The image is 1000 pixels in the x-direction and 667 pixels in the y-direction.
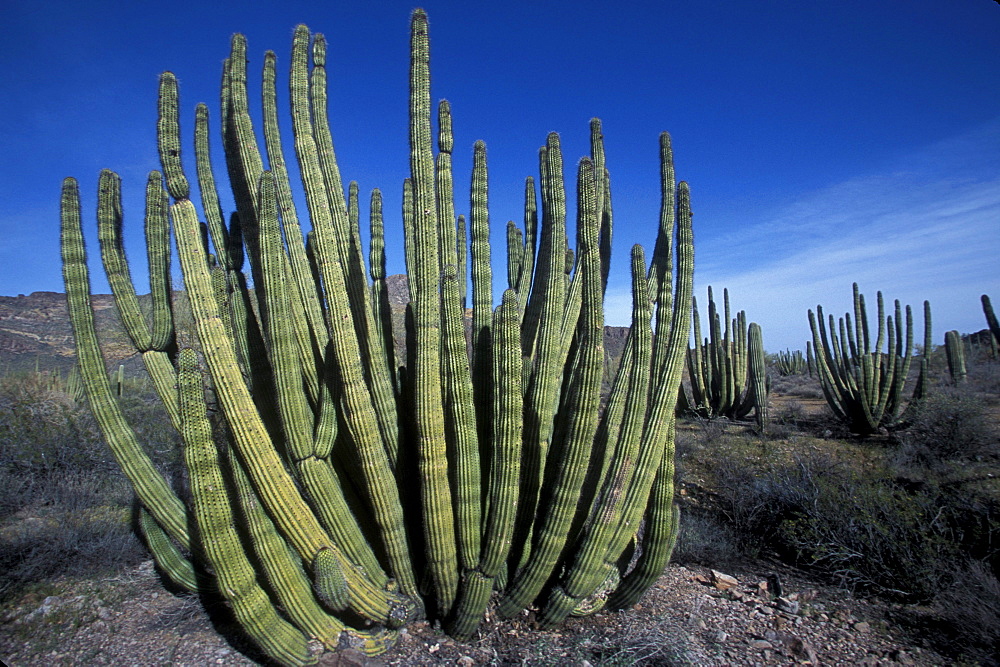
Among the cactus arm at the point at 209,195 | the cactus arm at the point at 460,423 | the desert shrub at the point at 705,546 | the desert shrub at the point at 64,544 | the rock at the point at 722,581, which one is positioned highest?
the cactus arm at the point at 209,195

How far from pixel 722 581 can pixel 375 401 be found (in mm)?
4249

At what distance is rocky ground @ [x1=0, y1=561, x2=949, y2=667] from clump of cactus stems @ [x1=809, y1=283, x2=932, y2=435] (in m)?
8.73

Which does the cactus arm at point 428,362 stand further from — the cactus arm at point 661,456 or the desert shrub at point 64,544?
the desert shrub at point 64,544

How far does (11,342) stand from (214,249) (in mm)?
35843

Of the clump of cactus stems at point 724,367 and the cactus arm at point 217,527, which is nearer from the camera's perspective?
the cactus arm at point 217,527

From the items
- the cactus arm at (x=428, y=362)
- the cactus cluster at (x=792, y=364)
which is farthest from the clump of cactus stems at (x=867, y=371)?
the cactus cluster at (x=792, y=364)

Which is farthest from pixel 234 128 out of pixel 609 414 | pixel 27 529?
pixel 27 529

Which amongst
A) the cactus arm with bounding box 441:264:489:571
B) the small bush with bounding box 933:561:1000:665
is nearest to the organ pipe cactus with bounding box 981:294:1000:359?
the small bush with bounding box 933:561:1000:665

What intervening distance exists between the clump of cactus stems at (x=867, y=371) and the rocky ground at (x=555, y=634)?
873cm

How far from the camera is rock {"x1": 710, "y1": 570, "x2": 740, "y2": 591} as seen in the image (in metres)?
6.04

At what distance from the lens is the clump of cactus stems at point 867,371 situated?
12859mm

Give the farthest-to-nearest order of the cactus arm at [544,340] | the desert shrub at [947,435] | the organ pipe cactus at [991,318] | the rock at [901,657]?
the organ pipe cactus at [991,318]
the desert shrub at [947,435]
the cactus arm at [544,340]
the rock at [901,657]

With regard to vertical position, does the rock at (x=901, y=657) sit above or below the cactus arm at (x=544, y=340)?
below

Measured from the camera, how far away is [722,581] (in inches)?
240
